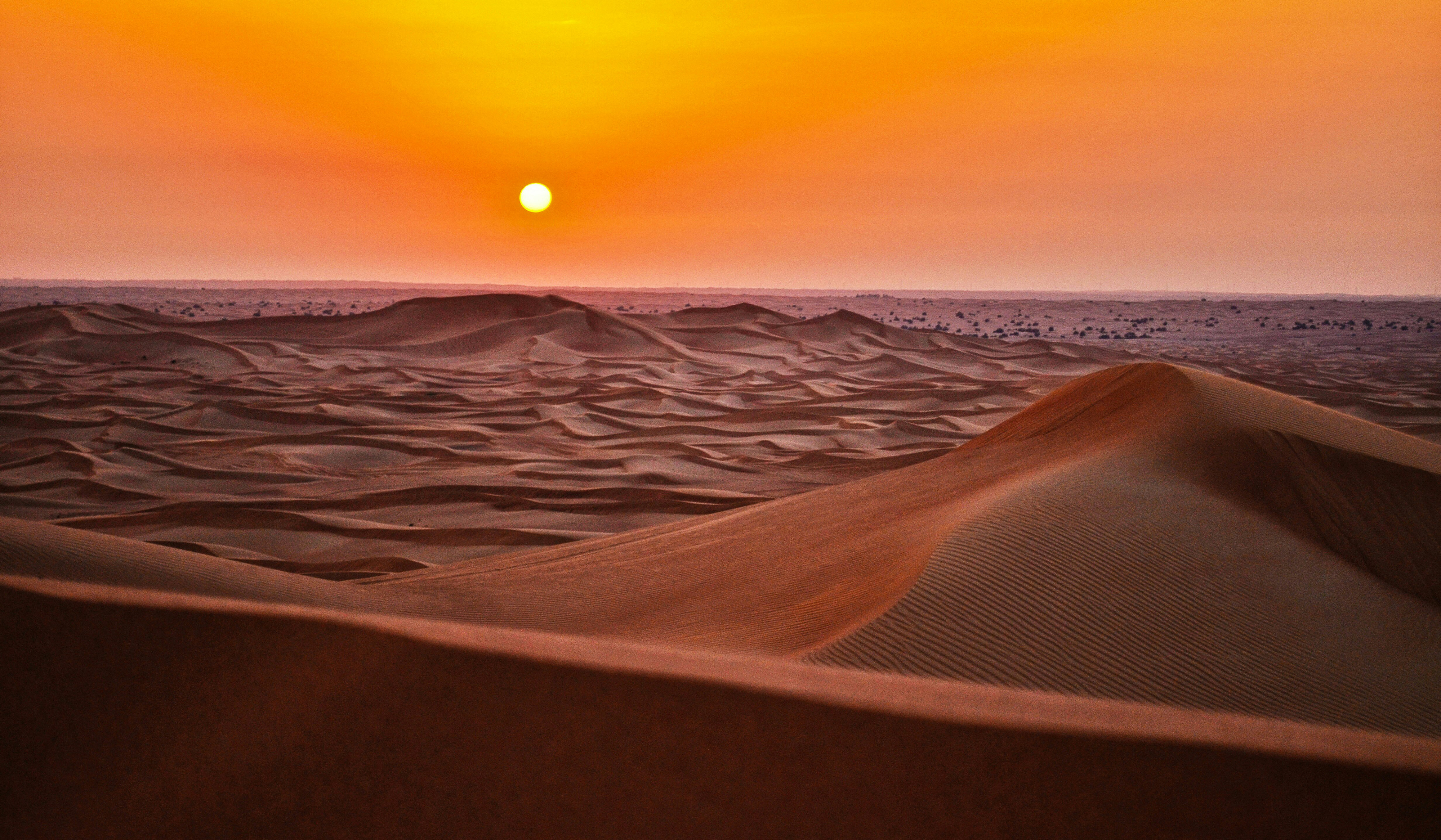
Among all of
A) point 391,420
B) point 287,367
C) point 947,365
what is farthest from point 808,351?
point 391,420

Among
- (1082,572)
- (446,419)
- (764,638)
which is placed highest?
(1082,572)

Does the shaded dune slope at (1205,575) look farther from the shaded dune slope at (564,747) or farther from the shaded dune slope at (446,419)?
the shaded dune slope at (446,419)

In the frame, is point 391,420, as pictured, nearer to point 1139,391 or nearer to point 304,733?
point 1139,391

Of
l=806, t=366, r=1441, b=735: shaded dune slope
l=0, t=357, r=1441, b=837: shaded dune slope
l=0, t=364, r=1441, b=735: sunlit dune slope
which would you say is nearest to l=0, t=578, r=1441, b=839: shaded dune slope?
l=0, t=357, r=1441, b=837: shaded dune slope

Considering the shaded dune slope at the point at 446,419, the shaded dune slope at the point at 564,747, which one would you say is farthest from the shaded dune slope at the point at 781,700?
the shaded dune slope at the point at 446,419

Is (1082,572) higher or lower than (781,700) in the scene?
lower

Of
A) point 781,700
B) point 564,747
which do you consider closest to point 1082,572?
point 781,700

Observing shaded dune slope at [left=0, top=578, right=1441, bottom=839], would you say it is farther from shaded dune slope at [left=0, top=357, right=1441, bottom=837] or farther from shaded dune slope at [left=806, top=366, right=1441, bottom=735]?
shaded dune slope at [left=806, top=366, right=1441, bottom=735]

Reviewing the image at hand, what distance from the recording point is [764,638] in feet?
8.74

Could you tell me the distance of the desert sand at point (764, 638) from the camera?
1.39 metres

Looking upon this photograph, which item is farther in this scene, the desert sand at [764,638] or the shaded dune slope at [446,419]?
the shaded dune slope at [446,419]

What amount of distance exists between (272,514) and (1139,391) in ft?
15.2

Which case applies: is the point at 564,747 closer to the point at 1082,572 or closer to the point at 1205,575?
the point at 1082,572

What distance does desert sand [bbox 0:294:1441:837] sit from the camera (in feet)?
4.56
